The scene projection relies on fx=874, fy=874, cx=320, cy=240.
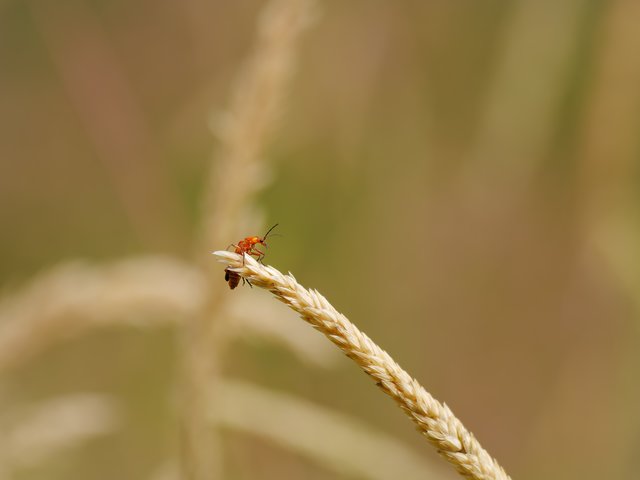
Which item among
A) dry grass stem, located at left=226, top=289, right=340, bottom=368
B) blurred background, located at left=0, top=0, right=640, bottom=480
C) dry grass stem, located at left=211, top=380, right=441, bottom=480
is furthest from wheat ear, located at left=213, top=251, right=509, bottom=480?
blurred background, located at left=0, top=0, right=640, bottom=480

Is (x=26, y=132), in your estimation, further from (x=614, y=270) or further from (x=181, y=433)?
(x=181, y=433)

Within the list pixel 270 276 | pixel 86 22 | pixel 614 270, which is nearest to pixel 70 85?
pixel 86 22

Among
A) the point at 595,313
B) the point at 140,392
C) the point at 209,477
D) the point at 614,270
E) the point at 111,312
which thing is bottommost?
the point at 209,477

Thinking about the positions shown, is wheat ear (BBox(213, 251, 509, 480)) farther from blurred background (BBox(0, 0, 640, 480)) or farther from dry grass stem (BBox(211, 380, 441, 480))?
blurred background (BBox(0, 0, 640, 480))

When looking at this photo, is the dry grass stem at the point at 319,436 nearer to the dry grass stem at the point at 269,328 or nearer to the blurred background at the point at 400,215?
the dry grass stem at the point at 269,328

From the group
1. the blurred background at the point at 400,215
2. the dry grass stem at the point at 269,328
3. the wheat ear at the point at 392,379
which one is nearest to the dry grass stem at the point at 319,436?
the dry grass stem at the point at 269,328

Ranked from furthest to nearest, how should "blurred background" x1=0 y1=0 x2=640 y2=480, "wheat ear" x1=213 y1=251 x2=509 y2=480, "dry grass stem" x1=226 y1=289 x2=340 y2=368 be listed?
"blurred background" x1=0 y1=0 x2=640 y2=480 → "dry grass stem" x1=226 y1=289 x2=340 y2=368 → "wheat ear" x1=213 y1=251 x2=509 y2=480
